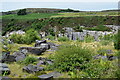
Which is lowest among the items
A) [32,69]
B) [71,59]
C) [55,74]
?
[55,74]

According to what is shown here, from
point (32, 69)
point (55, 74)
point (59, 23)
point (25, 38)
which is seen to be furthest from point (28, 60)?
point (59, 23)

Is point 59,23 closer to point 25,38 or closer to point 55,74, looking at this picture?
point 25,38

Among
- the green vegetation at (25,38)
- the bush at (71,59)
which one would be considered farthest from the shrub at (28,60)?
the green vegetation at (25,38)

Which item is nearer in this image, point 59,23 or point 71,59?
point 71,59

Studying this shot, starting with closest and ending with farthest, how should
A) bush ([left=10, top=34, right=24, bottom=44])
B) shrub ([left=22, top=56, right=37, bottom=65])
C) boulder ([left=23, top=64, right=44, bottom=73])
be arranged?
boulder ([left=23, top=64, right=44, bottom=73])
shrub ([left=22, top=56, right=37, bottom=65])
bush ([left=10, top=34, right=24, bottom=44])

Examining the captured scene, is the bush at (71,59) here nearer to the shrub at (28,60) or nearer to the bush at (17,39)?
the shrub at (28,60)

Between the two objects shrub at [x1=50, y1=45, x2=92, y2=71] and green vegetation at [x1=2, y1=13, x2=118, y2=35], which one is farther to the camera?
green vegetation at [x1=2, y1=13, x2=118, y2=35]

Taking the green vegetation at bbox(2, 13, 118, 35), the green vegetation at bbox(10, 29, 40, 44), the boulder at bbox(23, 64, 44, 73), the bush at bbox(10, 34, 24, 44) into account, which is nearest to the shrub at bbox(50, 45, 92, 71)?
the boulder at bbox(23, 64, 44, 73)

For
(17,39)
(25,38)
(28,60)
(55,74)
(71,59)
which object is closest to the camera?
(55,74)

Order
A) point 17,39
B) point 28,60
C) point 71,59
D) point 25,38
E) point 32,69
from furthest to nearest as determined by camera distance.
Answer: point 17,39
point 25,38
point 28,60
point 71,59
point 32,69

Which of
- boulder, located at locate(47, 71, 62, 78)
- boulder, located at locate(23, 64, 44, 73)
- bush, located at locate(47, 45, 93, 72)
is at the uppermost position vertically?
bush, located at locate(47, 45, 93, 72)

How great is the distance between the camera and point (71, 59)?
777 cm

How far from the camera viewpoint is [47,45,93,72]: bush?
759 centimetres

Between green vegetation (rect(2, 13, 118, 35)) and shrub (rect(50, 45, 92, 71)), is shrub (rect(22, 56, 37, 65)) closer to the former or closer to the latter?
shrub (rect(50, 45, 92, 71))
